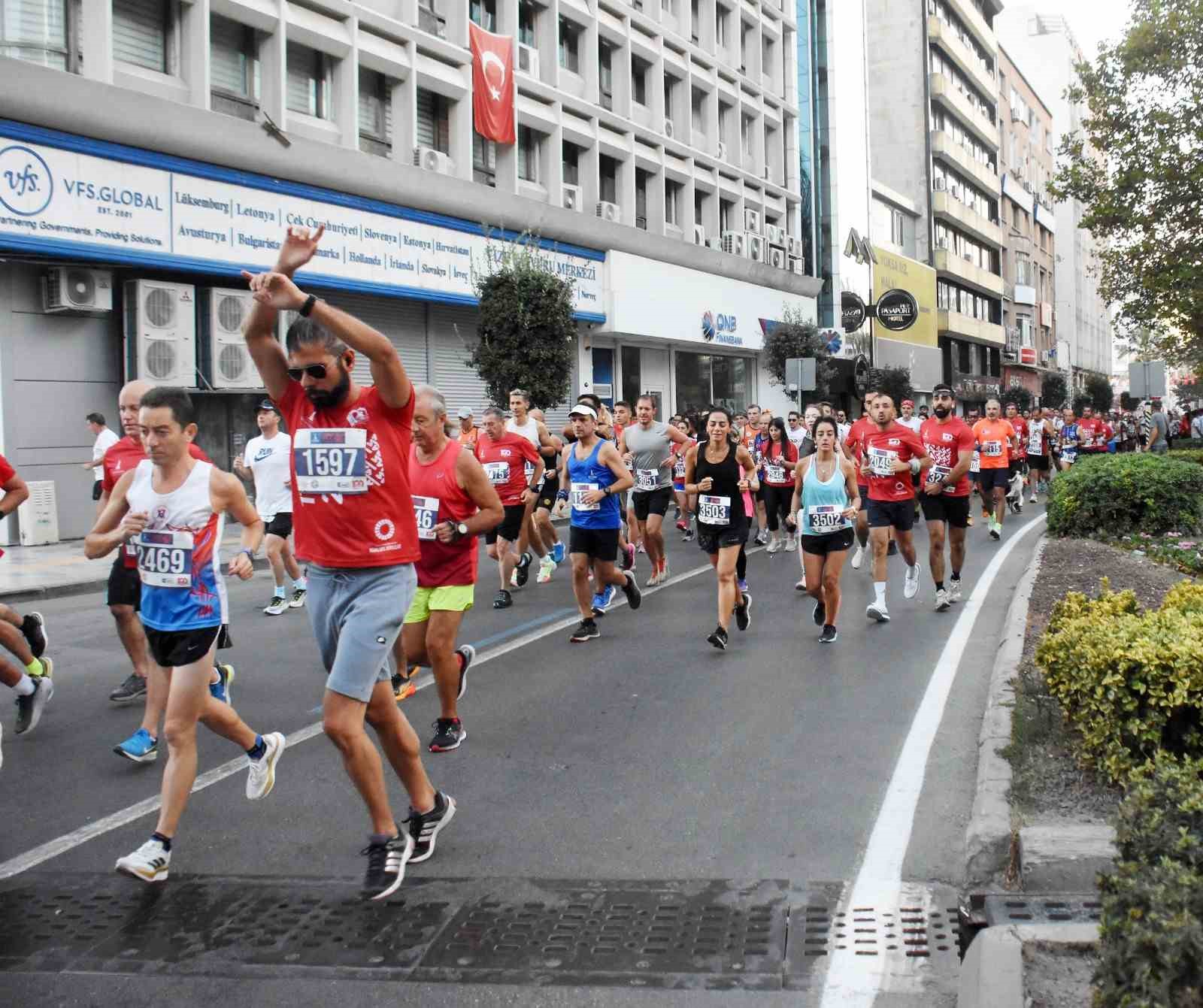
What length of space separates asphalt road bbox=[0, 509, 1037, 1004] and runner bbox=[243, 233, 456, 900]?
578 millimetres

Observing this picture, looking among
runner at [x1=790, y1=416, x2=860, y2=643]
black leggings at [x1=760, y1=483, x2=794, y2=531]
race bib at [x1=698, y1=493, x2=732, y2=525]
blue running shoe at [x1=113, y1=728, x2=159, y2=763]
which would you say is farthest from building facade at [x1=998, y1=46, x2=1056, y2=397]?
blue running shoe at [x1=113, y1=728, x2=159, y2=763]

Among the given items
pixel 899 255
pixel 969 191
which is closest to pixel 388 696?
pixel 899 255

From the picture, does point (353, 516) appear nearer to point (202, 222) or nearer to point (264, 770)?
point (264, 770)

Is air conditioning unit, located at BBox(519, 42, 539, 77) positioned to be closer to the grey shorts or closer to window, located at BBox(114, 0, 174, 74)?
window, located at BBox(114, 0, 174, 74)

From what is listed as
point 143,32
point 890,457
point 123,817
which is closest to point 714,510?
point 890,457

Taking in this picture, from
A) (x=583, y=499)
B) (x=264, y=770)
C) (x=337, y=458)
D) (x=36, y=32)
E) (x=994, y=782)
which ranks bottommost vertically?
(x=994, y=782)

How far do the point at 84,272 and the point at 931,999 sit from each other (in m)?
17.3

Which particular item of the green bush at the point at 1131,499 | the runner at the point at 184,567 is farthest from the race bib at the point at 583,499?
the green bush at the point at 1131,499

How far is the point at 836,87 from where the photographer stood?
5028cm

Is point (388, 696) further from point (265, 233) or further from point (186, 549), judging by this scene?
point (265, 233)

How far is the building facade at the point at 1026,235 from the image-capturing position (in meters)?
81.5

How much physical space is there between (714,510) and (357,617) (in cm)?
572

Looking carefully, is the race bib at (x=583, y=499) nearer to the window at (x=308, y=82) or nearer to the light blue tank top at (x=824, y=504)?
the light blue tank top at (x=824, y=504)

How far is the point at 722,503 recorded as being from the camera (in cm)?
1005
